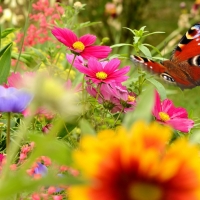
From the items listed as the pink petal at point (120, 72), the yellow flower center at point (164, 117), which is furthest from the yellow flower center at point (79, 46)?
the yellow flower center at point (164, 117)

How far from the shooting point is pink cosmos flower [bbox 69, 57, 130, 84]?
3.04 feet

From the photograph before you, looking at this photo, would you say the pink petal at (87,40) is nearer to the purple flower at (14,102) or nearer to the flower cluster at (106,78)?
the flower cluster at (106,78)

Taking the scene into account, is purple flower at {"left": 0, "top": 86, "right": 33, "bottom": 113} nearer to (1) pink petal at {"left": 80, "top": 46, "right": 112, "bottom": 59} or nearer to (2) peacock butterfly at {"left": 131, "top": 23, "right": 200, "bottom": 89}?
(1) pink petal at {"left": 80, "top": 46, "right": 112, "bottom": 59}

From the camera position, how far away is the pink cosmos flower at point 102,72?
93cm

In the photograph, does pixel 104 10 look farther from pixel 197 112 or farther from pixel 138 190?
pixel 138 190

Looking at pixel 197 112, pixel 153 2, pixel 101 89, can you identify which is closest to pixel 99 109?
pixel 101 89

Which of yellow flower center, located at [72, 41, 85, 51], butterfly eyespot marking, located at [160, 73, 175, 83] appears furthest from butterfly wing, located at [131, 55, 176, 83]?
yellow flower center, located at [72, 41, 85, 51]

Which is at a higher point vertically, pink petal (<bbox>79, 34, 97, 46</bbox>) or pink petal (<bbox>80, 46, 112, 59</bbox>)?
pink petal (<bbox>79, 34, 97, 46</bbox>)

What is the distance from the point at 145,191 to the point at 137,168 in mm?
21

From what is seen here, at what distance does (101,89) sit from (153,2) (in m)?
7.92

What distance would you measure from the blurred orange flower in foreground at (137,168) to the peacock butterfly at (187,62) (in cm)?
82

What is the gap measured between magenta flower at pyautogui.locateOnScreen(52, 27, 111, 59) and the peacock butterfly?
0.75 ft

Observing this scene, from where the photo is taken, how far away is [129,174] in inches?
16.5

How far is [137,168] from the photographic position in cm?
41
